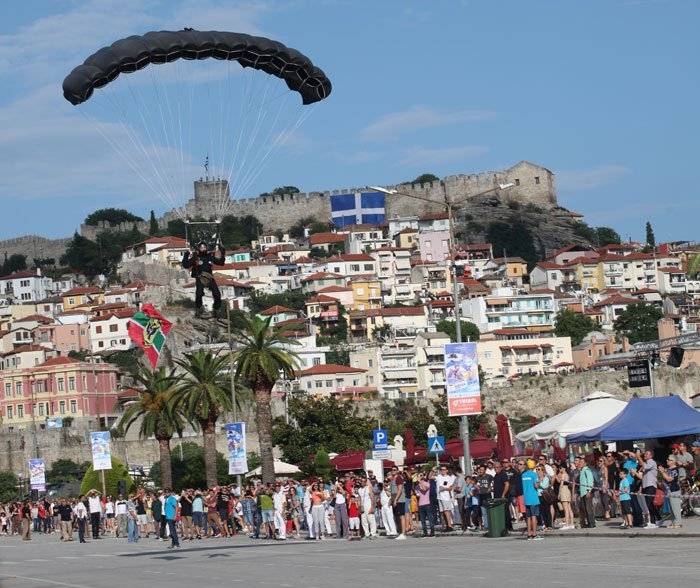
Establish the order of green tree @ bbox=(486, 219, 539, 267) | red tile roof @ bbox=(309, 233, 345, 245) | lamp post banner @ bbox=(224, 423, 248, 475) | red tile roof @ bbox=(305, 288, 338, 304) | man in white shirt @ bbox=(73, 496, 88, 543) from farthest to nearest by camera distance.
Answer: green tree @ bbox=(486, 219, 539, 267) → red tile roof @ bbox=(309, 233, 345, 245) → red tile roof @ bbox=(305, 288, 338, 304) → lamp post banner @ bbox=(224, 423, 248, 475) → man in white shirt @ bbox=(73, 496, 88, 543)

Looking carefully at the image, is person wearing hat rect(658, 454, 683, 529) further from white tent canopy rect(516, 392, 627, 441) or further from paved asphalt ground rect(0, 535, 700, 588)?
white tent canopy rect(516, 392, 627, 441)

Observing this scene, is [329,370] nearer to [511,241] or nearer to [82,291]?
[82,291]

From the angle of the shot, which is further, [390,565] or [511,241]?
[511,241]

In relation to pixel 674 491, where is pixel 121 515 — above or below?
above

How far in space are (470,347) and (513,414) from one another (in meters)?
87.3

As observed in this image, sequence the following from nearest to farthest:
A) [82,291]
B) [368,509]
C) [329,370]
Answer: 1. [368,509]
2. [329,370]
3. [82,291]

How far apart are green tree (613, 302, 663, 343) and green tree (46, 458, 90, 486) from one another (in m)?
59.8

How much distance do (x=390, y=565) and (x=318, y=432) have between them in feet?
181

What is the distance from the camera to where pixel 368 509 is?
34.1m

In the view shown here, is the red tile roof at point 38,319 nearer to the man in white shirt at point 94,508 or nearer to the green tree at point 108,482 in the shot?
the green tree at point 108,482

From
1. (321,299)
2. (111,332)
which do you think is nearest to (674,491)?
(111,332)

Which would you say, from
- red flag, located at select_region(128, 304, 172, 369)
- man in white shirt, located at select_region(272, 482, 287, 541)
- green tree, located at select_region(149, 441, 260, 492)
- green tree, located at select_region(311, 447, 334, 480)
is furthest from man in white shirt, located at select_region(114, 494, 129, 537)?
green tree, located at select_region(311, 447, 334, 480)

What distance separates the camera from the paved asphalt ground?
21.1 metres

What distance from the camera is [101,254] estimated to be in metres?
199
